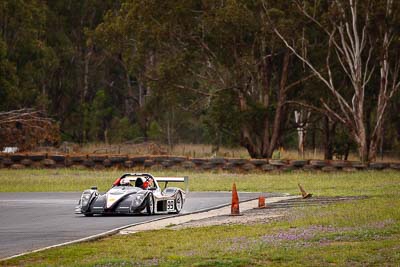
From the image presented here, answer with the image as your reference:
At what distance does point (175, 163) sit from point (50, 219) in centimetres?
2350

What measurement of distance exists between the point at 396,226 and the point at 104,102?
5920 cm

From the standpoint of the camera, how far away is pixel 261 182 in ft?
130

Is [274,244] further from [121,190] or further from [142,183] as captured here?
[142,183]

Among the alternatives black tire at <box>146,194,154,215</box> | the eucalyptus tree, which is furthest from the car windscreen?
the eucalyptus tree

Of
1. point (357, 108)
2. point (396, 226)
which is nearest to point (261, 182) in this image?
point (357, 108)

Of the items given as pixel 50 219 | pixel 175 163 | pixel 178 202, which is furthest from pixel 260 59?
pixel 50 219

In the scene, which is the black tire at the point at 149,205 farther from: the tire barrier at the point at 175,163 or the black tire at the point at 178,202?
the tire barrier at the point at 175,163

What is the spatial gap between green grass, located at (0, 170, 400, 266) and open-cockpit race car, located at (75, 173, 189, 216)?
315 cm

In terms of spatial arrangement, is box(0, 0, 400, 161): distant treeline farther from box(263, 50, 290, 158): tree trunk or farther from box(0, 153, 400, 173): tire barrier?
box(0, 153, 400, 173): tire barrier

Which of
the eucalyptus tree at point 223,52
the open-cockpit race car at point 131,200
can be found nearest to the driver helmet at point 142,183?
the open-cockpit race car at point 131,200

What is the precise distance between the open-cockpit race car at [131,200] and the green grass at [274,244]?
10.3 ft

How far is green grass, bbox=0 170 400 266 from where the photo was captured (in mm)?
14281

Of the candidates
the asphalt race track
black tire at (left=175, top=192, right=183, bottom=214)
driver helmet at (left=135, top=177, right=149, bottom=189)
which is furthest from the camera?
black tire at (left=175, top=192, right=183, bottom=214)

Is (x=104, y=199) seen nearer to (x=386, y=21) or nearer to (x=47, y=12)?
(x=386, y=21)
